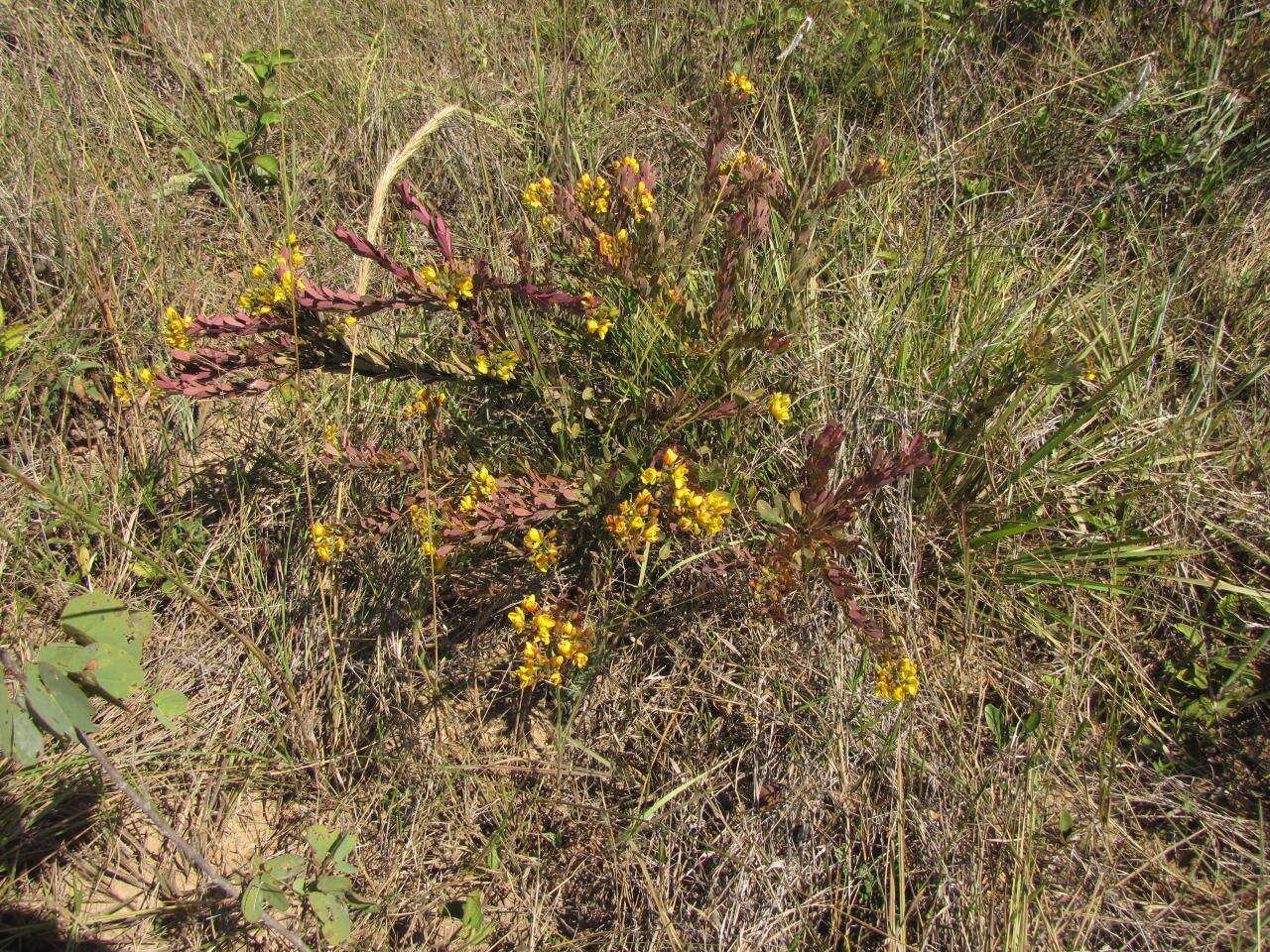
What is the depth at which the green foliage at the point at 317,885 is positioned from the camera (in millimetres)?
1519

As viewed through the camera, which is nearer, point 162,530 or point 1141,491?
point 1141,491

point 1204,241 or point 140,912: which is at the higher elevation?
point 1204,241

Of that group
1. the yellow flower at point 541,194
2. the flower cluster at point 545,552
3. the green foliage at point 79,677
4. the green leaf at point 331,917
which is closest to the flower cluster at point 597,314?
the yellow flower at point 541,194

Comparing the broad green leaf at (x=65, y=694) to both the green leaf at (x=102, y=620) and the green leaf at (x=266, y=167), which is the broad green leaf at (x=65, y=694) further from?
the green leaf at (x=266, y=167)

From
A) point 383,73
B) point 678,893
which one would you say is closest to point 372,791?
point 678,893

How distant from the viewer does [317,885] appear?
1662mm

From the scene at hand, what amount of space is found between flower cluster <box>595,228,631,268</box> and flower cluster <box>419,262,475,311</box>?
1.04ft

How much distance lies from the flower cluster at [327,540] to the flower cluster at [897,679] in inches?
50.0

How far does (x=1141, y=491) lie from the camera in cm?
196

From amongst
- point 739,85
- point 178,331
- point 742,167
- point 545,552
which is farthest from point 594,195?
point 178,331

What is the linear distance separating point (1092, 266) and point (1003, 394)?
3.02ft

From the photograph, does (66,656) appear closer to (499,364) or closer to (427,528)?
(427,528)

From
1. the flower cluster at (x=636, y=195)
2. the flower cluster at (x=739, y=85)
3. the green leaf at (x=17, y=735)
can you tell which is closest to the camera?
the green leaf at (x=17, y=735)

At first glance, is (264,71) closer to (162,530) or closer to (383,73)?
(383,73)
